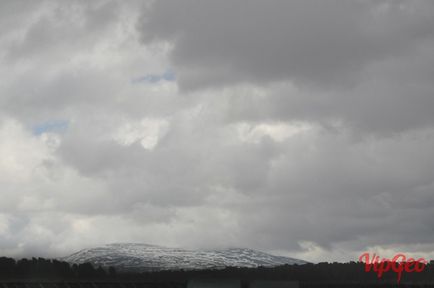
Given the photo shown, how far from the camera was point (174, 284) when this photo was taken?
185 metres

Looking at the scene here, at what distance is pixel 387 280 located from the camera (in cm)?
16038

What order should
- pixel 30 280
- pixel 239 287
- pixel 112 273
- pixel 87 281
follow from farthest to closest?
1. pixel 112 273
2. pixel 87 281
3. pixel 239 287
4. pixel 30 280

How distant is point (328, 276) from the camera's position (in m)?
187

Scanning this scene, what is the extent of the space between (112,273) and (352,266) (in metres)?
69.1

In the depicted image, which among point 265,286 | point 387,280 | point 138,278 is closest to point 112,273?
point 138,278

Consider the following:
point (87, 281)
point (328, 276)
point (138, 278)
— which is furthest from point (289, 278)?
point (87, 281)

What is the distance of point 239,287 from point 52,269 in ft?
170

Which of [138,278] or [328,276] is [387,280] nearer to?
[328,276]

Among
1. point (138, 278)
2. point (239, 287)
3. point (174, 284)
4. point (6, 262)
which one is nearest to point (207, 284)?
point (239, 287)

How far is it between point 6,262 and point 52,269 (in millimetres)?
16030

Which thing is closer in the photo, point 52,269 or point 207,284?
point 207,284

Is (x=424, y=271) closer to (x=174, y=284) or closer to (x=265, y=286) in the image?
(x=265, y=286)

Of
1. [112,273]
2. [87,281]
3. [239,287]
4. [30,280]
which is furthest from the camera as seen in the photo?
[112,273]

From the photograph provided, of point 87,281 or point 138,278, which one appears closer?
point 87,281
